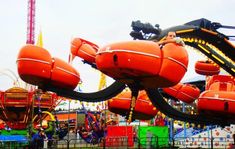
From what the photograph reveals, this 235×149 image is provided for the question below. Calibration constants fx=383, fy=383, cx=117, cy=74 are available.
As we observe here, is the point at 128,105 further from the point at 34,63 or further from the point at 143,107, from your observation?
→ the point at 34,63

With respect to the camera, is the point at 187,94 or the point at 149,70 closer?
the point at 149,70

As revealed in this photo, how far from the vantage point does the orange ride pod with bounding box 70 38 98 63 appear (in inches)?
445

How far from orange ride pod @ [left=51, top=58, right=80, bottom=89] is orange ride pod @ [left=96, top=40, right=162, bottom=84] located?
4.96ft

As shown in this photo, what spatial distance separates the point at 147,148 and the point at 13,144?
732cm

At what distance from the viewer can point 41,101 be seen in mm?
29281

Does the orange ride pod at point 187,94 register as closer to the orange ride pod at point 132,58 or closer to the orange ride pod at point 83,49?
the orange ride pod at point 83,49

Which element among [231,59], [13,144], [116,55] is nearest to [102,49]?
[116,55]

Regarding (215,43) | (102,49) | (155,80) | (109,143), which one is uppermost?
(215,43)

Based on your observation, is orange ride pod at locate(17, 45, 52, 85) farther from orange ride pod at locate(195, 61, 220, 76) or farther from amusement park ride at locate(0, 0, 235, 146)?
orange ride pod at locate(195, 61, 220, 76)

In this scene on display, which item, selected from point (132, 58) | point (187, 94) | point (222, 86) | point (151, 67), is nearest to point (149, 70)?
point (151, 67)

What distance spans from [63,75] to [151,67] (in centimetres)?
250

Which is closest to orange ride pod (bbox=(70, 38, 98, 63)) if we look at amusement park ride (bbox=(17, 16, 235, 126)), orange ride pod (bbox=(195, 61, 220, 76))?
amusement park ride (bbox=(17, 16, 235, 126))

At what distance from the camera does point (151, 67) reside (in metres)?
8.32

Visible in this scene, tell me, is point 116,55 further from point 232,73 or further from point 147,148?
point 147,148
